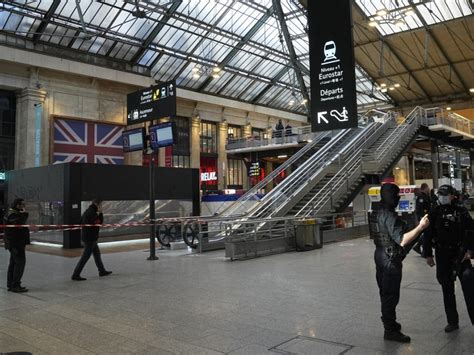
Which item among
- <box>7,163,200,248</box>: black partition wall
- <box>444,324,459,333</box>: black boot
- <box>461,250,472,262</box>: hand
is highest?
<box>7,163,200,248</box>: black partition wall

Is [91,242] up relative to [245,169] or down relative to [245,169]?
down

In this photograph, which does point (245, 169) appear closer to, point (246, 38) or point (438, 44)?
point (246, 38)

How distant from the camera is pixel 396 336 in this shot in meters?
4.59

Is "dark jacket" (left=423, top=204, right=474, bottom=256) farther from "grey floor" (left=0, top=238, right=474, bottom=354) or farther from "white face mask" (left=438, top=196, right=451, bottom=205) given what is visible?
"grey floor" (left=0, top=238, right=474, bottom=354)

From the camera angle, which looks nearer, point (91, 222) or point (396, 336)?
point (396, 336)

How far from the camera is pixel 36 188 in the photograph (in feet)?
59.6

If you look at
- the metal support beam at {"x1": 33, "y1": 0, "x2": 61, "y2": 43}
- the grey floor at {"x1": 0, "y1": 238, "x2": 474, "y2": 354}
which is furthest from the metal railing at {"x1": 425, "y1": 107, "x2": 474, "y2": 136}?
the metal support beam at {"x1": 33, "y1": 0, "x2": 61, "y2": 43}

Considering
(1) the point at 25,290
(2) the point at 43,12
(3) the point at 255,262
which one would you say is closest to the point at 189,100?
(2) the point at 43,12

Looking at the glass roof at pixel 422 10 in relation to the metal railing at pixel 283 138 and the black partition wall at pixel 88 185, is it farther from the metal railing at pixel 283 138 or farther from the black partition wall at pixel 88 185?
the black partition wall at pixel 88 185

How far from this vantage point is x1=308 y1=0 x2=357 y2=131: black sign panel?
9477 millimetres

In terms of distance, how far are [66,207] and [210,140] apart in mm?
28060

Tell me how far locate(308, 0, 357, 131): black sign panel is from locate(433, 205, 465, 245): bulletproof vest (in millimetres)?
4720

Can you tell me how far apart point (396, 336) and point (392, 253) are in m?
0.87

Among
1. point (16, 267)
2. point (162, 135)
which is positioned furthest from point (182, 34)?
point (16, 267)
